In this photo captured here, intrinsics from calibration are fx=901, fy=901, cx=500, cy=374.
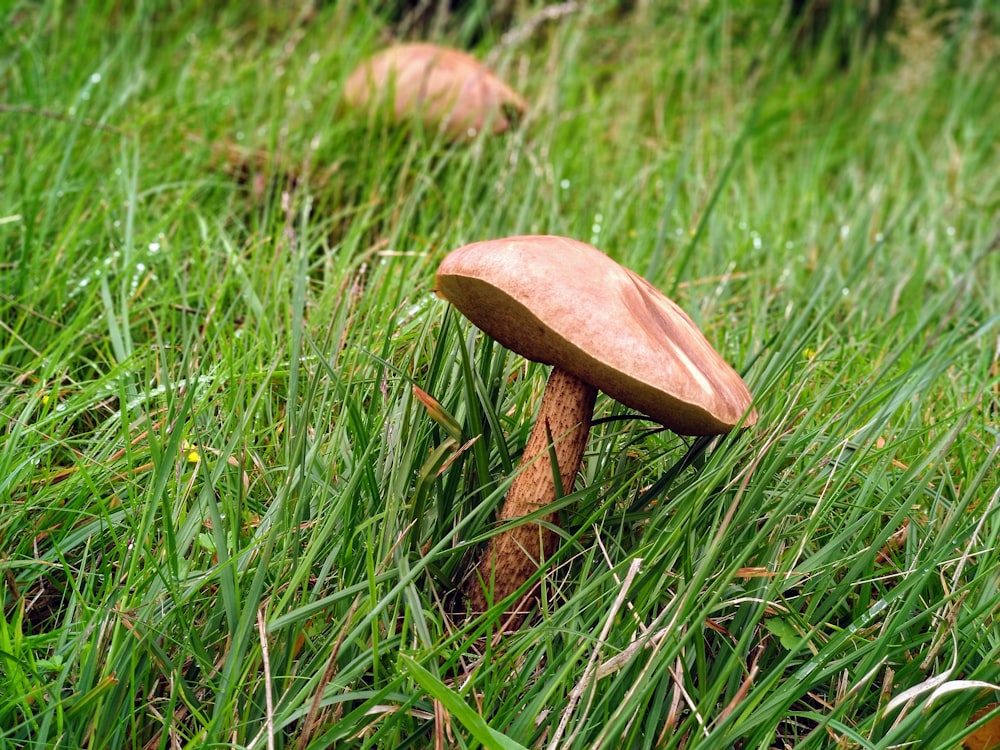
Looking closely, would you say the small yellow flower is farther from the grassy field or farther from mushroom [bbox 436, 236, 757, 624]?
mushroom [bbox 436, 236, 757, 624]

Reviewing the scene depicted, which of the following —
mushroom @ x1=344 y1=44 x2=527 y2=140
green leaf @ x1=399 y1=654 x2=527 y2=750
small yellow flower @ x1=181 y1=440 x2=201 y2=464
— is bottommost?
small yellow flower @ x1=181 y1=440 x2=201 y2=464

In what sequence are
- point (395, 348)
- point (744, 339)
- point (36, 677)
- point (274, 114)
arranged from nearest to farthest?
point (36, 677)
point (395, 348)
point (744, 339)
point (274, 114)

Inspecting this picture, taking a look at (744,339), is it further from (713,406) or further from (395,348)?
(713,406)

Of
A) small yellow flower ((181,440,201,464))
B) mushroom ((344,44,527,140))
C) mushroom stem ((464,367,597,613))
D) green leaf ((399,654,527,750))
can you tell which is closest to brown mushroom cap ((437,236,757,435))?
mushroom stem ((464,367,597,613))

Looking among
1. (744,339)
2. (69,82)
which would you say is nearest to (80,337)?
(69,82)

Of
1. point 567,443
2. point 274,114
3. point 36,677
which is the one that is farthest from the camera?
point 274,114

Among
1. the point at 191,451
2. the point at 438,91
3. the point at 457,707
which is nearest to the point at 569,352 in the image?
the point at 457,707

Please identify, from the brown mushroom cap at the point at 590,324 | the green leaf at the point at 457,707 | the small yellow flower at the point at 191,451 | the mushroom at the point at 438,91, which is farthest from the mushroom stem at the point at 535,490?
the mushroom at the point at 438,91

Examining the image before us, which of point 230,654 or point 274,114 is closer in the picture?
point 230,654
